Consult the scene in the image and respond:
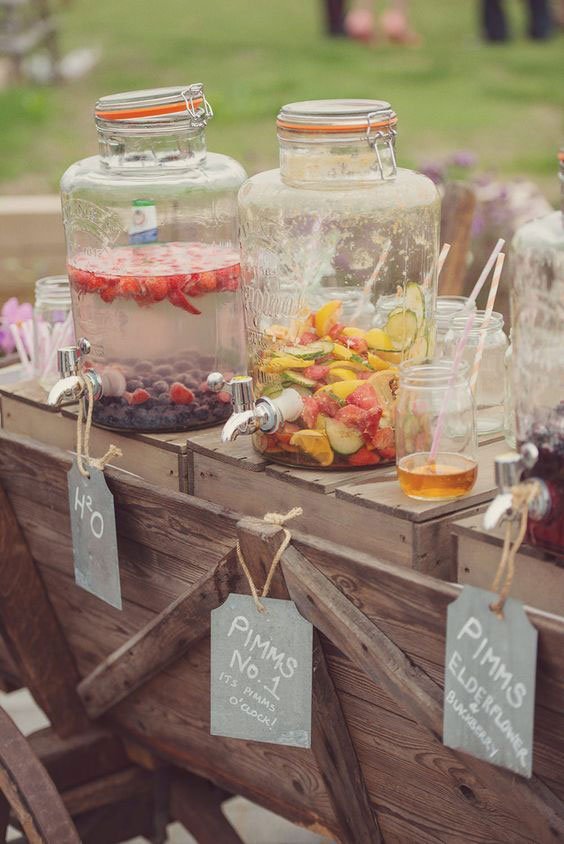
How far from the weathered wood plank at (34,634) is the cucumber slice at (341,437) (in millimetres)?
541

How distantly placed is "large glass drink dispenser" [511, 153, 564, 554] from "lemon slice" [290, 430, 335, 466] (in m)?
0.21

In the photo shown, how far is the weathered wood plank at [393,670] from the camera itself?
46.3 inches

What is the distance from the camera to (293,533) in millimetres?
1294

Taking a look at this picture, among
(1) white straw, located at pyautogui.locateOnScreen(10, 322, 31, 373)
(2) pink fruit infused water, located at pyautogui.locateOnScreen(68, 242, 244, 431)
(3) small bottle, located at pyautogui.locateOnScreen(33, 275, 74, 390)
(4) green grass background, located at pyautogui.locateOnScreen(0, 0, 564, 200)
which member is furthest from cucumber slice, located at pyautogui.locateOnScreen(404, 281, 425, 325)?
(4) green grass background, located at pyautogui.locateOnScreen(0, 0, 564, 200)

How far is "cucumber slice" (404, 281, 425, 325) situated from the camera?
1.43 m

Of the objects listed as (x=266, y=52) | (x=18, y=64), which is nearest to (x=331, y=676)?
Result: (x=18, y=64)

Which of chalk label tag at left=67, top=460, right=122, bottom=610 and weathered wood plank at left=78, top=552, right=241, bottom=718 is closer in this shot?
weathered wood plank at left=78, top=552, right=241, bottom=718

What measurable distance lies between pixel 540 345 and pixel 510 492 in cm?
19

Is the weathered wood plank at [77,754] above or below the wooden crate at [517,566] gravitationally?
below

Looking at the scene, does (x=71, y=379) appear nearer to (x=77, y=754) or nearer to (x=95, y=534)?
(x=95, y=534)

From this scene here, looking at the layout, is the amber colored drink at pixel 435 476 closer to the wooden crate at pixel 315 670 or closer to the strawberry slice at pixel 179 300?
the wooden crate at pixel 315 670

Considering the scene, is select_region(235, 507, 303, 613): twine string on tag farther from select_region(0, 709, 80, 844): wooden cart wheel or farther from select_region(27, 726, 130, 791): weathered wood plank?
select_region(27, 726, 130, 791): weathered wood plank

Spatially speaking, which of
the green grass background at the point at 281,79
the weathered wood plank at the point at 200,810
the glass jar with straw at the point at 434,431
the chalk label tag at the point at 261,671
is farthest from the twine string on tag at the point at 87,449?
the green grass background at the point at 281,79

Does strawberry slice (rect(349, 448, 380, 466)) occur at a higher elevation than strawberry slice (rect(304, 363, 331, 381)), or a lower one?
lower
